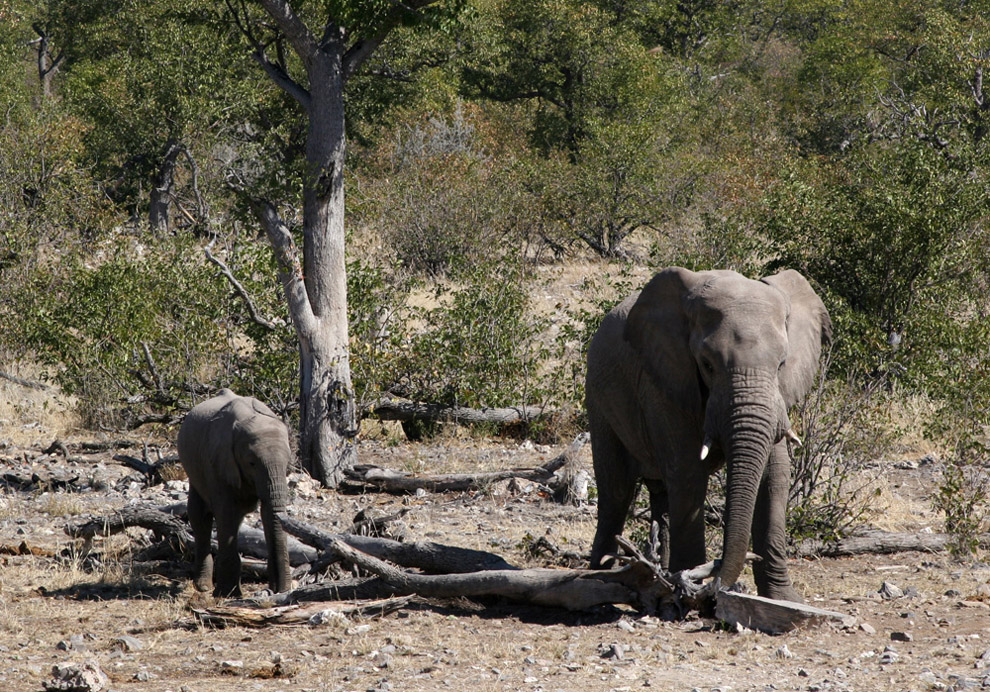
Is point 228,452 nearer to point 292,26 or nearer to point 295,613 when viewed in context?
point 295,613

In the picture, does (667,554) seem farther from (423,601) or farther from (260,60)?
(260,60)

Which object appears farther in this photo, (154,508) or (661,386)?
(154,508)

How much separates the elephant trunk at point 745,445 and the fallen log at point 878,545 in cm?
247

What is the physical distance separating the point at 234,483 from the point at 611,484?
261 cm

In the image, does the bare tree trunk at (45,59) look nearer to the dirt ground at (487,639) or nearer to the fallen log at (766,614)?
the dirt ground at (487,639)

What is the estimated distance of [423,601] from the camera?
715 cm

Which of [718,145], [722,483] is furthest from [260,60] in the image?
[718,145]

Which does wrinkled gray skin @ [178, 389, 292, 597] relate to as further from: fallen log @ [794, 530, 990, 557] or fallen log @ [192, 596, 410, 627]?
fallen log @ [794, 530, 990, 557]

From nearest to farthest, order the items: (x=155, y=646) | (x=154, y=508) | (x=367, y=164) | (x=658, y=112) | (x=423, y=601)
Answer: (x=155, y=646) → (x=423, y=601) → (x=154, y=508) → (x=367, y=164) → (x=658, y=112)

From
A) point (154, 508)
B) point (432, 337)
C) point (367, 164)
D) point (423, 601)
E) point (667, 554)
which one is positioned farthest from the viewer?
point (367, 164)

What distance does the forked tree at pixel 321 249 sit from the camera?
462 inches

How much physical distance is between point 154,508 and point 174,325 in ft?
18.4

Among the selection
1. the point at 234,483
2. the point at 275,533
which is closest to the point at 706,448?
the point at 275,533

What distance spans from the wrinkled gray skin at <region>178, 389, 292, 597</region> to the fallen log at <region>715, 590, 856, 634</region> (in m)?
3.00
